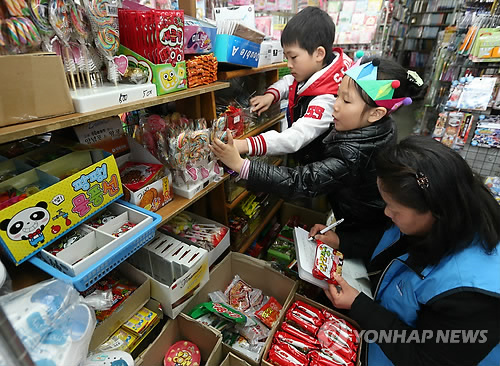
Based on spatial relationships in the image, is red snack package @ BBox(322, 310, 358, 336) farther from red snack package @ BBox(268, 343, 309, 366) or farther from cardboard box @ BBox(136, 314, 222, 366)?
cardboard box @ BBox(136, 314, 222, 366)

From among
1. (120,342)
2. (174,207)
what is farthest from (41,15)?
(120,342)

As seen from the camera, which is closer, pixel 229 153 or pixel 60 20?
pixel 60 20

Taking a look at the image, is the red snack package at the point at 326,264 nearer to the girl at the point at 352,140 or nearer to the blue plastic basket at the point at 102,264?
the girl at the point at 352,140

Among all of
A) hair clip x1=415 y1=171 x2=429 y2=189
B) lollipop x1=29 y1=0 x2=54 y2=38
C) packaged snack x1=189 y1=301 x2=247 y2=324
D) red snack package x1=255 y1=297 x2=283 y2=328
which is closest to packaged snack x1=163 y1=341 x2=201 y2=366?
packaged snack x1=189 y1=301 x2=247 y2=324

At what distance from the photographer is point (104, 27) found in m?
0.86

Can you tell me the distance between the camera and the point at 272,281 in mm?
1723

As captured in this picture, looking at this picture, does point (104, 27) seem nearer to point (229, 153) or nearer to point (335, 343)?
point (229, 153)

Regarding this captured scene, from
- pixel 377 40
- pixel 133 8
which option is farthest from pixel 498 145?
pixel 133 8

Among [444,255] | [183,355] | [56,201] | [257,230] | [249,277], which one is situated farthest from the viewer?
[257,230]

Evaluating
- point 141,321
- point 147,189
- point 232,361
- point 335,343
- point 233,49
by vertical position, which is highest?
point 233,49

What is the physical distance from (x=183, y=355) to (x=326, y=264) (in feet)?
2.74

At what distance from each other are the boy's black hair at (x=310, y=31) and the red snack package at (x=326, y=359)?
1535 mm

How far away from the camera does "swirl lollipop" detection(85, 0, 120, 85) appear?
824 millimetres

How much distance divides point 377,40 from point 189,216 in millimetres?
4272
